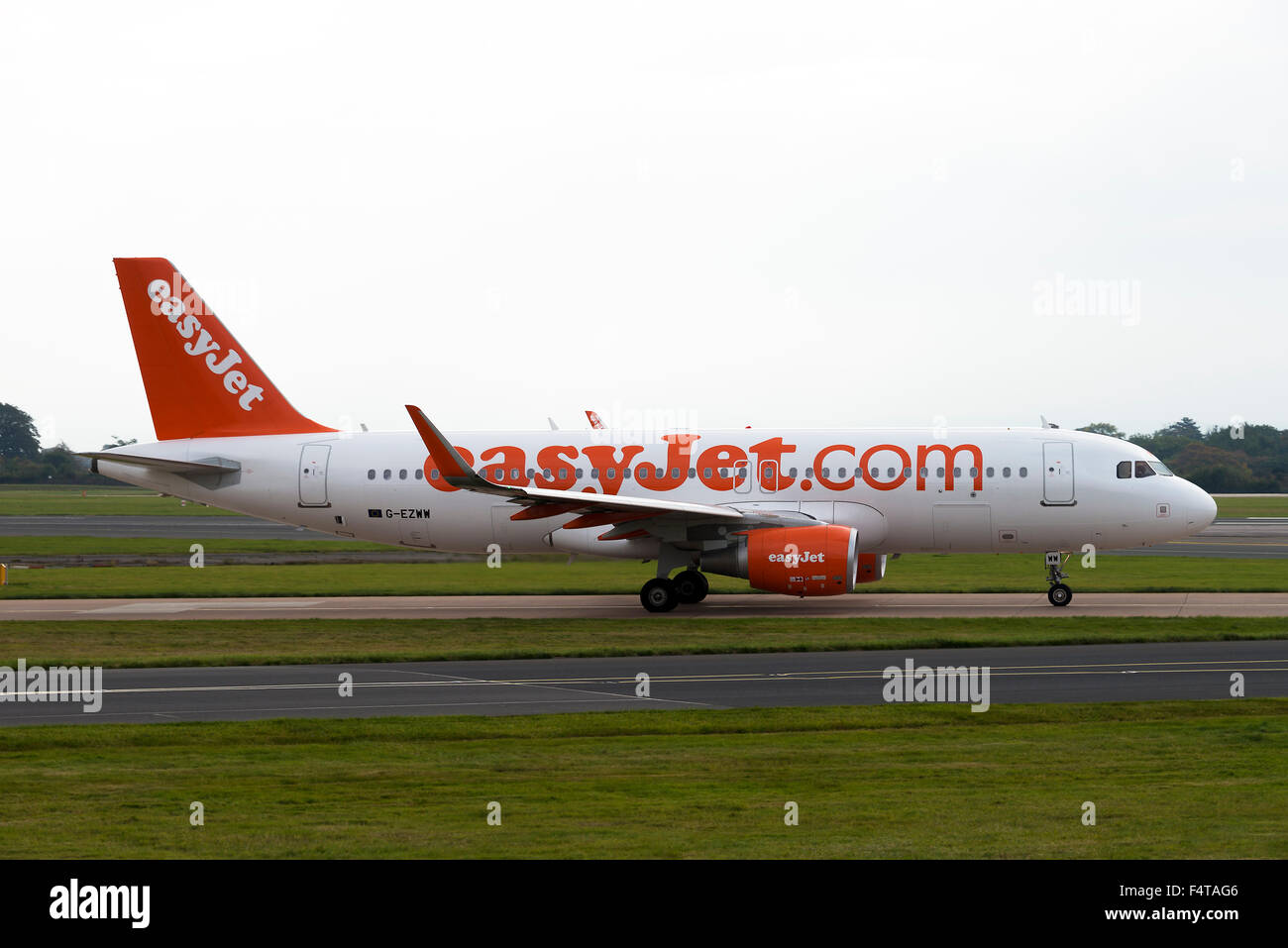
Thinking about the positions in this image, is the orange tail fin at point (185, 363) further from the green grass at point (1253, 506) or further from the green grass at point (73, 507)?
the green grass at point (1253, 506)

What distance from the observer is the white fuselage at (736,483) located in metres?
31.7

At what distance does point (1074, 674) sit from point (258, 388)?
2245cm

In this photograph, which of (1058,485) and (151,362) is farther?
(151,362)

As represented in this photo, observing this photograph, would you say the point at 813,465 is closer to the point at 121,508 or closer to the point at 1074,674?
the point at 1074,674

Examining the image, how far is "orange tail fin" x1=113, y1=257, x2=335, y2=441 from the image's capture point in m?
34.0

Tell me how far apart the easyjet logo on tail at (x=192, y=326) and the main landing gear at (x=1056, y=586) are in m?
21.2

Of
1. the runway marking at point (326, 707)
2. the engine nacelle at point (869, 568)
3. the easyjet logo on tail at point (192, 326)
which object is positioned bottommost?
the runway marking at point (326, 707)

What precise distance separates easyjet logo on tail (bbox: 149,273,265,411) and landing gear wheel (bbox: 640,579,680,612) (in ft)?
40.1

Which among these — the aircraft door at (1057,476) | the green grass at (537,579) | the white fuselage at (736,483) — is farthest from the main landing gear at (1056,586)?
the green grass at (537,579)

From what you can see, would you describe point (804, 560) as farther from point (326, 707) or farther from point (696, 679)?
point (326, 707)

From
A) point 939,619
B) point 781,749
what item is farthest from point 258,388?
point 781,749

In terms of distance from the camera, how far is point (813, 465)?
3231 cm

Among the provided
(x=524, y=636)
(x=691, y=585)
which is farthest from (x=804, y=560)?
(x=524, y=636)

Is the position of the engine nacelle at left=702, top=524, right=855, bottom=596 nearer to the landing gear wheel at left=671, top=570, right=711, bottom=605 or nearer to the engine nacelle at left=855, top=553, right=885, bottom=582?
the engine nacelle at left=855, top=553, right=885, bottom=582
